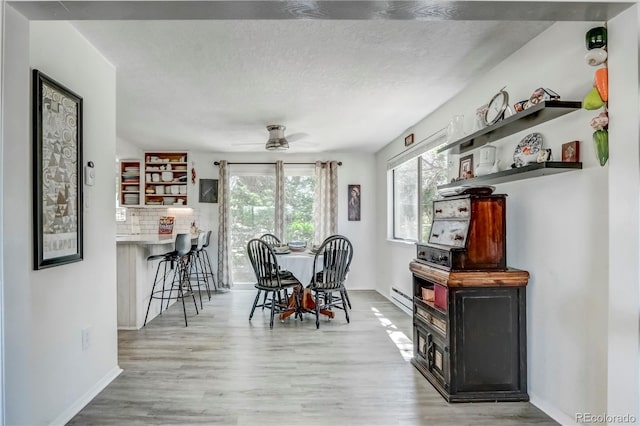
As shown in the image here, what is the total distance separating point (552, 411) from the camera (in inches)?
79.8

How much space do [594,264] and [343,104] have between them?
2.42m

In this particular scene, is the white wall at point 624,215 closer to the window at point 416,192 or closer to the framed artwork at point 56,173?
the window at point 416,192

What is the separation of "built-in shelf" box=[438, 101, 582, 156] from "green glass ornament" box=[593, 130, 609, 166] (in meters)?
0.31

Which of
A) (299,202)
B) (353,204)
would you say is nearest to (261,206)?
(299,202)

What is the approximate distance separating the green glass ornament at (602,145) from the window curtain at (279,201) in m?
4.61

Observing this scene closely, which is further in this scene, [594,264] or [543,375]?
[543,375]

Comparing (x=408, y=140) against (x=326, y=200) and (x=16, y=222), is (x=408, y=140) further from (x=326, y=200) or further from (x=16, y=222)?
(x=16, y=222)

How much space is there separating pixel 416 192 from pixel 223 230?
314cm

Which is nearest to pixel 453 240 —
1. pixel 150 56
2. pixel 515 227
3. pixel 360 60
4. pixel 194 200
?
pixel 515 227

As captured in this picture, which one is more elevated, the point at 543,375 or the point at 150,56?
the point at 150,56

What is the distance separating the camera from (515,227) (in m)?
2.39

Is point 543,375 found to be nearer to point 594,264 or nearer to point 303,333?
point 594,264

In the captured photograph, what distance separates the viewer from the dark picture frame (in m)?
5.96

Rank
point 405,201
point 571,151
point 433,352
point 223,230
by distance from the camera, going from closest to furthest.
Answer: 1. point 571,151
2. point 433,352
3. point 405,201
4. point 223,230
